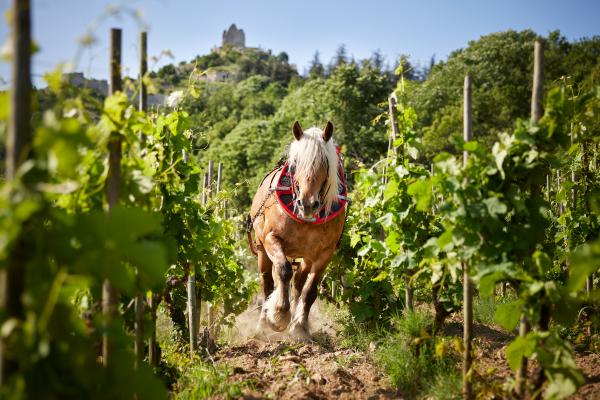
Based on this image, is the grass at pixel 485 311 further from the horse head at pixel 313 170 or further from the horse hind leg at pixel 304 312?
the horse head at pixel 313 170

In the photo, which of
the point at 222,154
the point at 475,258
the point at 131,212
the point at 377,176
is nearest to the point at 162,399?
the point at 131,212

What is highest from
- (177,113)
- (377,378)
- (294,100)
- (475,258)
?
(294,100)

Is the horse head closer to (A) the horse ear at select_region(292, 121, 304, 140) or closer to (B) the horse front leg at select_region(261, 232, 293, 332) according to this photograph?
(A) the horse ear at select_region(292, 121, 304, 140)

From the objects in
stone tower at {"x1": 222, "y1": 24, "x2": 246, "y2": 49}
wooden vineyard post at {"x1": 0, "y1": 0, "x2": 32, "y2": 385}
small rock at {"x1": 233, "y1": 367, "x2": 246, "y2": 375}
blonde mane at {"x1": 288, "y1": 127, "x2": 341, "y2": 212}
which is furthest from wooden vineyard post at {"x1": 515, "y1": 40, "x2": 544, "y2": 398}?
stone tower at {"x1": 222, "y1": 24, "x2": 246, "y2": 49}

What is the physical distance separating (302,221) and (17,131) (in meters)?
3.56

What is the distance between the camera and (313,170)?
14.9 feet

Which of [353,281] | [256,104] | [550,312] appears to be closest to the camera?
[550,312]

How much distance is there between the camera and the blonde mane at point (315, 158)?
4.55m

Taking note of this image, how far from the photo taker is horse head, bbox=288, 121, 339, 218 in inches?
178

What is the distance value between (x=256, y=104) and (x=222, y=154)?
57.3 feet

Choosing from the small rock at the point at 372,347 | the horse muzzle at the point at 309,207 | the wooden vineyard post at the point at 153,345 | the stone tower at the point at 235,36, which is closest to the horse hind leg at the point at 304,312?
the small rock at the point at 372,347

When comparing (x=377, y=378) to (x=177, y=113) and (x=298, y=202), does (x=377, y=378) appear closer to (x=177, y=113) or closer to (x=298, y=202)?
(x=298, y=202)

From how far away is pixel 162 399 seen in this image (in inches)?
71.0

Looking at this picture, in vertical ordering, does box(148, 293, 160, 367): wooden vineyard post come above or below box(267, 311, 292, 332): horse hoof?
above
